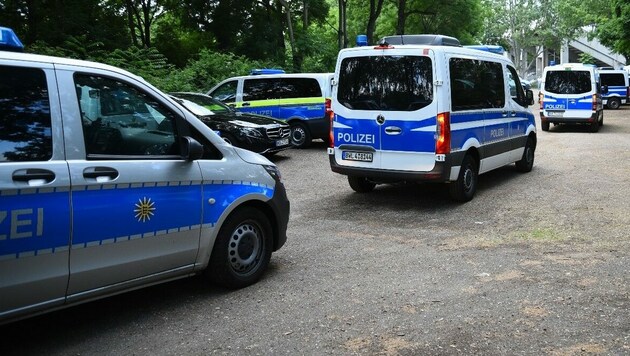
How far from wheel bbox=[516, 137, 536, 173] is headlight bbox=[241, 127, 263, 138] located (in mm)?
5155

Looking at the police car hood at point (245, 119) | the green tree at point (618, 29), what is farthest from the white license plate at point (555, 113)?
the police car hood at point (245, 119)

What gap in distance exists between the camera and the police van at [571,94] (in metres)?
19.1

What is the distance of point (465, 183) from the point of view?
8.68 m

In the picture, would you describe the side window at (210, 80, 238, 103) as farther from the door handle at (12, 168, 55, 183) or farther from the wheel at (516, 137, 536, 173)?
the door handle at (12, 168, 55, 183)

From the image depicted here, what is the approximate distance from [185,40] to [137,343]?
2695cm

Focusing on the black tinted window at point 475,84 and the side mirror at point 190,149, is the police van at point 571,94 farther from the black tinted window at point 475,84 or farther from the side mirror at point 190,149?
the side mirror at point 190,149

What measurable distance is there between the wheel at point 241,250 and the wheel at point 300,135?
404 inches

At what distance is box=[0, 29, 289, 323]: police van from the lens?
11.6 feet

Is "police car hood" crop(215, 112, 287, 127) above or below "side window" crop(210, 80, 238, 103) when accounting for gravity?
below

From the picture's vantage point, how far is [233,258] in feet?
16.5

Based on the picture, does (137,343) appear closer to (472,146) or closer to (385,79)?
(385,79)

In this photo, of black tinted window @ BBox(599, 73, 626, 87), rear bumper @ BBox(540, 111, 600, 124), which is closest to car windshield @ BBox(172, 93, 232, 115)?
rear bumper @ BBox(540, 111, 600, 124)

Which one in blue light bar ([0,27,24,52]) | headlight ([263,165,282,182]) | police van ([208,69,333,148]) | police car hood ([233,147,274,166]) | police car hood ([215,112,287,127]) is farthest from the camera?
police van ([208,69,333,148])

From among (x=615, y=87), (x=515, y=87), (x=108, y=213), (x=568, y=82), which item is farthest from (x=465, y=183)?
(x=615, y=87)
